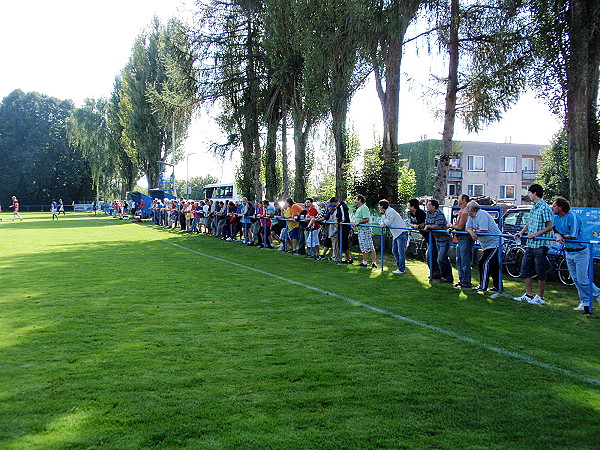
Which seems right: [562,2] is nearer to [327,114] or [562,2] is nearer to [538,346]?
[538,346]

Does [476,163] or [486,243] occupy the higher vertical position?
[476,163]

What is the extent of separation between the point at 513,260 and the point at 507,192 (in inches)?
1996

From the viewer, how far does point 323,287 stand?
11602 millimetres

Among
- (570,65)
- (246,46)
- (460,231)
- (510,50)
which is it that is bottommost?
(460,231)

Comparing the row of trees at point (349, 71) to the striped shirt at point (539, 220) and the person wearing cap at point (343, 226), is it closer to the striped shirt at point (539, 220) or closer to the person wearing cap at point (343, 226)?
the person wearing cap at point (343, 226)

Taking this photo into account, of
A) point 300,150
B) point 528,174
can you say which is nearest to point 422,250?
point 300,150

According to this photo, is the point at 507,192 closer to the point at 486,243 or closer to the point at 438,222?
the point at 438,222

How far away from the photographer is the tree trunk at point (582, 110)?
13.8 meters

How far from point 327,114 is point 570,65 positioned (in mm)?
12250

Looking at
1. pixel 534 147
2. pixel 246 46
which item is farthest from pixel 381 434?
pixel 534 147

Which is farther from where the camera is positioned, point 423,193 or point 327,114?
point 423,193

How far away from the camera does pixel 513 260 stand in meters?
14.0

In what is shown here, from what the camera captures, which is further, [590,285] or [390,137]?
[390,137]

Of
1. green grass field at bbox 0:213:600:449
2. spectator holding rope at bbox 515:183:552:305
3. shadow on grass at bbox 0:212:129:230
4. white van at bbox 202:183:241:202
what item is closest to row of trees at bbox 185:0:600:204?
spectator holding rope at bbox 515:183:552:305
